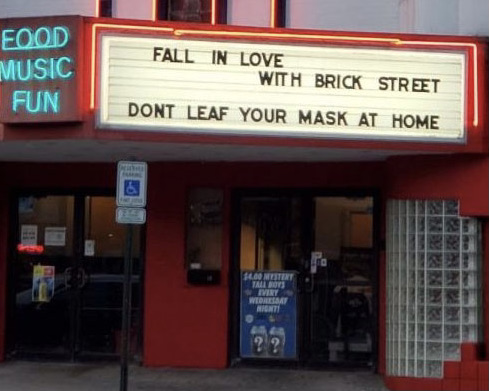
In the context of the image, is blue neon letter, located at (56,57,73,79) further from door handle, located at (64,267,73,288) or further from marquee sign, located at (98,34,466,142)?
door handle, located at (64,267,73,288)

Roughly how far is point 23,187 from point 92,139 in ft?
11.9

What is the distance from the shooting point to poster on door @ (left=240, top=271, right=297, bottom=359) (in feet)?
38.5

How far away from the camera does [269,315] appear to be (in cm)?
1180

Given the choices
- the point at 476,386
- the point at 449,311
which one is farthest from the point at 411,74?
the point at 476,386

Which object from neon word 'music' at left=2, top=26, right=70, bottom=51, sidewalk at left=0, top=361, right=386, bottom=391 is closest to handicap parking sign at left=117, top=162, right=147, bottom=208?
neon word 'music' at left=2, top=26, right=70, bottom=51

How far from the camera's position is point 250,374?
448 inches

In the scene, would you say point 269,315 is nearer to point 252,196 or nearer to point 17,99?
point 252,196

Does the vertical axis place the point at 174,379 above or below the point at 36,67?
below

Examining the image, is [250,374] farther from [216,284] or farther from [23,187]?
[23,187]

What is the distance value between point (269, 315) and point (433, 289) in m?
2.60

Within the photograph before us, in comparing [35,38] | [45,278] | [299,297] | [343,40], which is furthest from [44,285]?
[343,40]

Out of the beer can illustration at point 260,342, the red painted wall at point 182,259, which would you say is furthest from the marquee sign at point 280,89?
the beer can illustration at point 260,342

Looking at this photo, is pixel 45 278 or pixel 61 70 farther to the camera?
pixel 45 278

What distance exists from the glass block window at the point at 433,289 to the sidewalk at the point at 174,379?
0.73m
